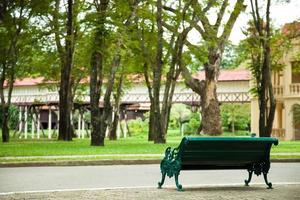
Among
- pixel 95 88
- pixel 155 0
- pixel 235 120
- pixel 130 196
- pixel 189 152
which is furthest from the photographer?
pixel 235 120

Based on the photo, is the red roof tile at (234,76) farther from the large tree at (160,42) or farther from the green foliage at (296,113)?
the large tree at (160,42)

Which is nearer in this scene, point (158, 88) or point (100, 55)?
point (100, 55)

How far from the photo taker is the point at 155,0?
29406mm

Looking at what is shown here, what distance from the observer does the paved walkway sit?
8.70 m

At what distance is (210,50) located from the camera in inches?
1346

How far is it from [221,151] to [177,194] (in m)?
1.20

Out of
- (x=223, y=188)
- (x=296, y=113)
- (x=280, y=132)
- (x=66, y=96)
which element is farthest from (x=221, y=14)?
(x=223, y=188)

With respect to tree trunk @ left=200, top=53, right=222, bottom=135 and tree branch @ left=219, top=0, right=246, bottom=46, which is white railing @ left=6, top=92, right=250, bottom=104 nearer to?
tree trunk @ left=200, top=53, right=222, bottom=135

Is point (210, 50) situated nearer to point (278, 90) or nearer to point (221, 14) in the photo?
point (221, 14)

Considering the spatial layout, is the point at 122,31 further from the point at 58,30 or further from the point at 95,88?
the point at 58,30

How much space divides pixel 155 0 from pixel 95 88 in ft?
20.4

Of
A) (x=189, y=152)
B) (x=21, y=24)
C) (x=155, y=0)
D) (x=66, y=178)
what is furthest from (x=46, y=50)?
(x=189, y=152)

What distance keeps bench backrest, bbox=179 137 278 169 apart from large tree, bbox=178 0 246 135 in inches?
711

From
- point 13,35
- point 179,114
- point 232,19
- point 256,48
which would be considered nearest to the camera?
point 13,35
